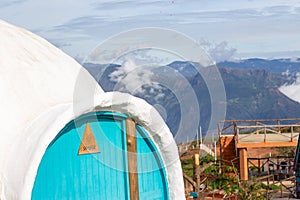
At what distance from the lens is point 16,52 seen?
848 centimetres

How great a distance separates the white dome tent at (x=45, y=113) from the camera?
6984 millimetres

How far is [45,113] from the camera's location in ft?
24.8

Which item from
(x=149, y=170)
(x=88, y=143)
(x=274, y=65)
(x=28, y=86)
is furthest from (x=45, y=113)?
(x=274, y=65)

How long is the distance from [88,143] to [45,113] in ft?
2.29

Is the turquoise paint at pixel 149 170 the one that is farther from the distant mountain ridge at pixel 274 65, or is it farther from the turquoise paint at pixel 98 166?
the distant mountain ridge at pixel 274 65

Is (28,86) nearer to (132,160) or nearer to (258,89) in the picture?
(132,160)

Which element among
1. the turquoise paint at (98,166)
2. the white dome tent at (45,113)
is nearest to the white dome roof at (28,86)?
the white dome tent at (45,113)

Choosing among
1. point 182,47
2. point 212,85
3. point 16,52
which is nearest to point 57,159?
point 16,52

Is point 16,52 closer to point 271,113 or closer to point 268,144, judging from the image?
point 268,144

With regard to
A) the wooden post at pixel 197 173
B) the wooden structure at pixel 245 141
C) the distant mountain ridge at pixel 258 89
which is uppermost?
the distant mountain ridge at pixel 258 89

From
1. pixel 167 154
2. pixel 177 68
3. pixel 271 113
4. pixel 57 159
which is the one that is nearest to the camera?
pixel 57 159

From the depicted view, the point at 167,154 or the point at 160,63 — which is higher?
the point at 160,63

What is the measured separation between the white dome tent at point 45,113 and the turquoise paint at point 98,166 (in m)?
0.02

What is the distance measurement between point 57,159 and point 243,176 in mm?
14983
